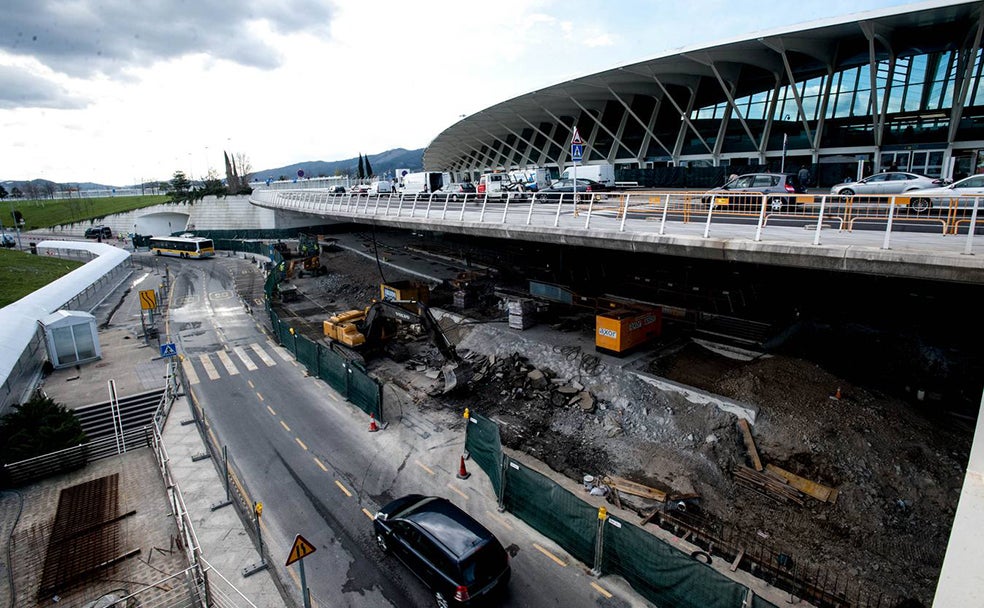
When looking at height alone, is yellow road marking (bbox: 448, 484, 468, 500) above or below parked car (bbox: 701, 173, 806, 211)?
below

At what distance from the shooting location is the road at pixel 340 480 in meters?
9.98

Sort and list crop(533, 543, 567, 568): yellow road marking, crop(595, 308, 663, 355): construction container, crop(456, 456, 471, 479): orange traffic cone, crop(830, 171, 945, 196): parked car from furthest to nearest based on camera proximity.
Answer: crop(830, 171, 945, 196): parked car
crop(595, 308, 663, 355): construction container
crop(456, 456, 471, 479): orange traffic cone
crop(533, 543, 567, 568): yellow road marking

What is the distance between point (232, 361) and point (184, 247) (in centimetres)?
4537

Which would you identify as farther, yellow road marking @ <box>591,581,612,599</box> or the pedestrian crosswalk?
the pedestrian crosswalk

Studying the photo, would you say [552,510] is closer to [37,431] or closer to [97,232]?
→ [37,431]

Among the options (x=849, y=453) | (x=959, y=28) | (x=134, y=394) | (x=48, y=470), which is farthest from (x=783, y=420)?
(x=959, y=28)

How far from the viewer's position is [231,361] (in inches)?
957

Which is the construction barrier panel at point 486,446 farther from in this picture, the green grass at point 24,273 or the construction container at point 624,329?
the green grass at point 24,273

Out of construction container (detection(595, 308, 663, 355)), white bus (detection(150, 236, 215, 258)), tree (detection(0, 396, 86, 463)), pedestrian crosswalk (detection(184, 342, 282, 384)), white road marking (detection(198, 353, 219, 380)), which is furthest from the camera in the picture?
white bus (detection(150, 236, 215, 258))

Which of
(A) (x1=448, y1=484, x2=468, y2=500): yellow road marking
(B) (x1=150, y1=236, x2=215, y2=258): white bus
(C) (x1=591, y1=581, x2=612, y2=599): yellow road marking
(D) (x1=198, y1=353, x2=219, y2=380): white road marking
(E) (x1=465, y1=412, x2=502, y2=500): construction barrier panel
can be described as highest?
(B) (x1=150, y1=236, x2=215, y2=258): white bus

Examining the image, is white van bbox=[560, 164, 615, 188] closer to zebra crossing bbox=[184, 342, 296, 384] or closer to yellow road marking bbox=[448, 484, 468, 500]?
zebra crossing bbox=[184, 342, 296, 384]

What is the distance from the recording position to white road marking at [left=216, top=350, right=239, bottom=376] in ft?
75.0

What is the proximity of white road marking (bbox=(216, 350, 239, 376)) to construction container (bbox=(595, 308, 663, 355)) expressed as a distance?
16.5 metres

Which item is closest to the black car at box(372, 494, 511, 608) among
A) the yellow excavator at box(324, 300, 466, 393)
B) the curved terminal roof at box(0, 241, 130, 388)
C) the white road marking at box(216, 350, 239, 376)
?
the yellow excavator at box(324, 300, 466, 393)
